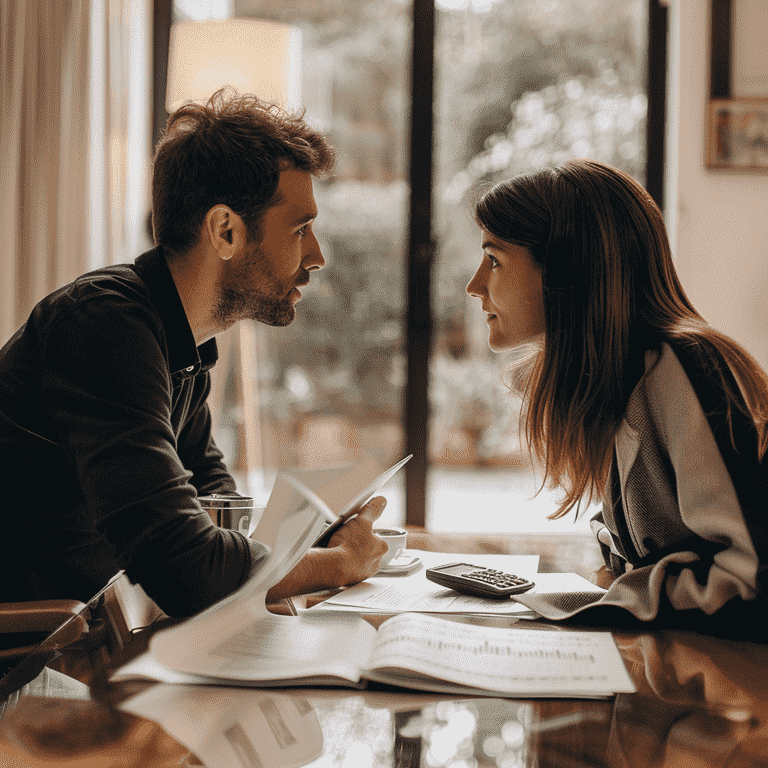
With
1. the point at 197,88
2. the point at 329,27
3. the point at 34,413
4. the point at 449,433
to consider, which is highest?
the point at 329,27

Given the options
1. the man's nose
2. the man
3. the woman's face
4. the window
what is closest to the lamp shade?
the window

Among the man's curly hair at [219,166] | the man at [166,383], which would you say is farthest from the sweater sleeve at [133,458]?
the man's curly hair at [219,166]

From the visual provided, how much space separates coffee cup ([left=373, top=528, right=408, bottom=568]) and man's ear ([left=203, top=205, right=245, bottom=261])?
1.87 ft

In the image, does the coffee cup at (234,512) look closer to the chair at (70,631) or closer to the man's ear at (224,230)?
the chair at (70,631)

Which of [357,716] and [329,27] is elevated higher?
[329,27]

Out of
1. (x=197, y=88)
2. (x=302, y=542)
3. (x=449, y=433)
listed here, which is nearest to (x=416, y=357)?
(x=449, y=433)

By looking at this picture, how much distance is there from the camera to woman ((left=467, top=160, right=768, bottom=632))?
897mm

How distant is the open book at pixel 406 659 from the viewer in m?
→ 0.68

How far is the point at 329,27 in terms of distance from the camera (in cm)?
332

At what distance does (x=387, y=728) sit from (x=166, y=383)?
661 millimetres

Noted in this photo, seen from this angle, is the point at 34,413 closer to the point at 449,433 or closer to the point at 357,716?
the point at 357,716

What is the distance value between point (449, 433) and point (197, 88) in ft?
5.44

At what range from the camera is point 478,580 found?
1.01m

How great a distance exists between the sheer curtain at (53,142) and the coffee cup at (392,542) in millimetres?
2184
